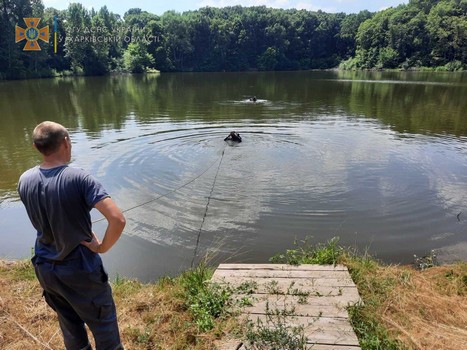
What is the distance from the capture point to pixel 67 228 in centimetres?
271

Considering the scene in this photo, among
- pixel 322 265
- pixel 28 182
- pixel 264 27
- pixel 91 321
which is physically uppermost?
pixel 264 27

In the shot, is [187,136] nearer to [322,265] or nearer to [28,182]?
[322,265]

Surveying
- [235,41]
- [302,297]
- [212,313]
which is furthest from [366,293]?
[235,41]

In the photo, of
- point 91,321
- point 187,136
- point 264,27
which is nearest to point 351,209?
point 91,321

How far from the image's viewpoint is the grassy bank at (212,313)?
365 centimetres

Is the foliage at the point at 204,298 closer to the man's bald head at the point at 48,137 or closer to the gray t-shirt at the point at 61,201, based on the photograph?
the gray t-shirt at the point at 61,201

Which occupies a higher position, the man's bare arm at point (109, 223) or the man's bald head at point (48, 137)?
the man's bald head at point (48, 137)

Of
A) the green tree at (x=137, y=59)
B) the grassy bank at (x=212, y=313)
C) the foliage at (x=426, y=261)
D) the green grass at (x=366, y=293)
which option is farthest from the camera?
the green tree at (x=137, y=59)

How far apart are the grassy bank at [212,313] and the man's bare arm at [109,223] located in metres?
1.44

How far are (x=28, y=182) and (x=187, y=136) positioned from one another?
13393mm

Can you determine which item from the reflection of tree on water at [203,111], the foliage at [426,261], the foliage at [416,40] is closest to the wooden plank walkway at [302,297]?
the foliage at [426,261]

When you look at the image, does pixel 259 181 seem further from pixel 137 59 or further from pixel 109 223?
pixel 137 59

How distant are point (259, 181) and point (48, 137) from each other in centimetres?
833

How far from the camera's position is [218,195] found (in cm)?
959
